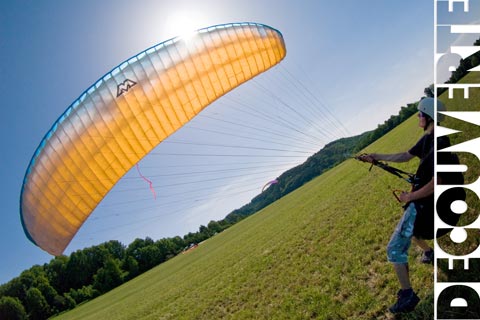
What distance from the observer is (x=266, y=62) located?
10.2 metres

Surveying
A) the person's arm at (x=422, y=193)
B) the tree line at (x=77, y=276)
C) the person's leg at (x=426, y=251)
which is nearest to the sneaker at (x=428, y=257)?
the person's leg at (x=426, y=251)

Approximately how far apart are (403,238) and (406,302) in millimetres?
737

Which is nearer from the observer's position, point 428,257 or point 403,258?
point 403,258

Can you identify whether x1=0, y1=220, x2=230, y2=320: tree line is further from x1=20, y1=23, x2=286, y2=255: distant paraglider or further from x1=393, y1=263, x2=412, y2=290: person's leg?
x1=393, y1=263, x2=412, y2=290: person's leg

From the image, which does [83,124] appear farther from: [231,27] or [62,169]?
[231,27]

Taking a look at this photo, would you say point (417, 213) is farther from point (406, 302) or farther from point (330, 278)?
point (330, 278)

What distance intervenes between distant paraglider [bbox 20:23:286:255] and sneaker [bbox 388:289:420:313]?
6668mm

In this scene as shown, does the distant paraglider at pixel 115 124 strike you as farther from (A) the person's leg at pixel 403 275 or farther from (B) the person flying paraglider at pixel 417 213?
(A) the person's leg at pixel 403 275

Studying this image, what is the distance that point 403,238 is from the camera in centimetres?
399

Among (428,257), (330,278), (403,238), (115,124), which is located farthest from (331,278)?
(115,124)

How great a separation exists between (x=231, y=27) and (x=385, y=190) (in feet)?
22.3

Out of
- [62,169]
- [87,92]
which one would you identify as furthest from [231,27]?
[62,169]

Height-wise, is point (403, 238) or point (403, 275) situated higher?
point (403, 238)

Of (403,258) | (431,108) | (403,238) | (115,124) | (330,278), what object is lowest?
(330,278)
